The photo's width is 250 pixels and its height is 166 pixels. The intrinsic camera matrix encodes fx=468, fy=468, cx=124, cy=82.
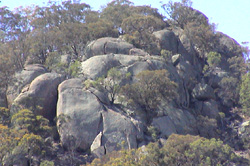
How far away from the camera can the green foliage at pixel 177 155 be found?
37594mm

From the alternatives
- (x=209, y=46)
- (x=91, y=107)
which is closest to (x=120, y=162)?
(x=91, y=107)

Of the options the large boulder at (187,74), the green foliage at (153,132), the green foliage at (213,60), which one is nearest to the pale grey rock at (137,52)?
the large boulder at (187,74)

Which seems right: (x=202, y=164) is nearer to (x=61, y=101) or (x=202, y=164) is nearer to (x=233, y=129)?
(x=61, y=101)

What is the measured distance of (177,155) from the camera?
38.6m

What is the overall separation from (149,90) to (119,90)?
329 cm

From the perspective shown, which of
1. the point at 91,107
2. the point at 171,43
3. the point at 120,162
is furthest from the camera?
the point at 171,43

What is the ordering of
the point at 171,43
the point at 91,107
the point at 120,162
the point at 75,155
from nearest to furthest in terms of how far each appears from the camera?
the point at 120,162, the point at 75,155, the point at 91,107, the point at 171,43

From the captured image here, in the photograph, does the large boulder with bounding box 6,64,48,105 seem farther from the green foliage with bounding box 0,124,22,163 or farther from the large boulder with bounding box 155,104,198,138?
the large boulder with bounding box 155,104,198,138

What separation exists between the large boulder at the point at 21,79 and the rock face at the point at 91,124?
614 cm

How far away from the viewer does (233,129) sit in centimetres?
6000

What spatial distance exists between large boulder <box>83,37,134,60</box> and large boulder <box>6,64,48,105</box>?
24.6ft

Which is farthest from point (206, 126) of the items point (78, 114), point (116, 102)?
point (78, 114)

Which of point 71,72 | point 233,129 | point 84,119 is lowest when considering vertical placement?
point 233,129

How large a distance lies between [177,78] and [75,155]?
65.6 ft
